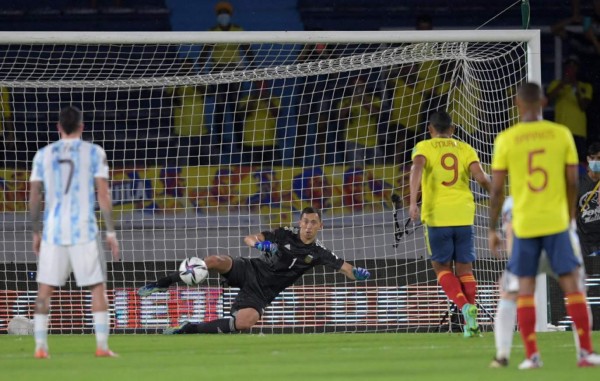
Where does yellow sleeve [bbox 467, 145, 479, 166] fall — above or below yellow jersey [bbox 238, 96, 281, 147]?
below

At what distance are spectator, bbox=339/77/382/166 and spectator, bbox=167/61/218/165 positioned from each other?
1.96 meters

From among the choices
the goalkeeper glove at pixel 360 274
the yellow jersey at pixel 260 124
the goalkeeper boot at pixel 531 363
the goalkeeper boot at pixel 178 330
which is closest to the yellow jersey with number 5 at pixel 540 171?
the goalkeeper boot at pixel 531 363

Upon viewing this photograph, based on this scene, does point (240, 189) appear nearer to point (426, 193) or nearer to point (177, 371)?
point (426, 193)

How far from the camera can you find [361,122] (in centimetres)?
1797

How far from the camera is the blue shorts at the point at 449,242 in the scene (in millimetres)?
11062

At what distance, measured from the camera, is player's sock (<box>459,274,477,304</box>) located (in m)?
11.2

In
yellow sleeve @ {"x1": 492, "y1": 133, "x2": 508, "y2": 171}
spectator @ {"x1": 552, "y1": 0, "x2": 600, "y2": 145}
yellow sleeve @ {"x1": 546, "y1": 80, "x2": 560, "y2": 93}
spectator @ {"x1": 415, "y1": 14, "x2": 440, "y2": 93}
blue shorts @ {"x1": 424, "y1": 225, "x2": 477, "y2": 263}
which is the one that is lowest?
blue shorts @ {"x1": 424, "y1": 225, "x2": 477, "y2": 263}

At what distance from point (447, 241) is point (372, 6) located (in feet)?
33.3

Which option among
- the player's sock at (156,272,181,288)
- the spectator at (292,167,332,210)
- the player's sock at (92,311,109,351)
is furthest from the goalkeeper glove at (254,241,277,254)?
the spectator at (292,167,332,210)

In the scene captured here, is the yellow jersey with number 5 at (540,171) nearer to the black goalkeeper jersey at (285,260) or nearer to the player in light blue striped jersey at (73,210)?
the player in light blue striped jersey at (73,210)

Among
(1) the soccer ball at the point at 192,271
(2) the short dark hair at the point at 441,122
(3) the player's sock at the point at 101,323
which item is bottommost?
(3) the player's sock at the point at 101,323

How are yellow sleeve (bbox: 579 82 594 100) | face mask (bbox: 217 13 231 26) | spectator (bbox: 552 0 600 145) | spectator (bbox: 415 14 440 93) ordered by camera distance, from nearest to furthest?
spectator (bbox: 415 14 440 93) < yellow sleeve (bbox: 579 82 594 100) < face mask (bbox: 217 13 231 26) < spectator (bbox: 552 0 600 145)

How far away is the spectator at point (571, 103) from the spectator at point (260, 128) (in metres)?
4.36

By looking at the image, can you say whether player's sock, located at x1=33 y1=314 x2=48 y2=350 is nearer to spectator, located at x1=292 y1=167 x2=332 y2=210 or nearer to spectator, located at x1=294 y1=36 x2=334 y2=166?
spectator, located at x1=292 y1=167 x2=332 y2=210
